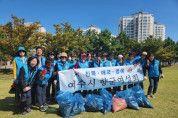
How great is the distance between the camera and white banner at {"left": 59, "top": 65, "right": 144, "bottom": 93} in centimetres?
395

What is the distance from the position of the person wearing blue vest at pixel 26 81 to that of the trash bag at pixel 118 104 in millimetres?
2456

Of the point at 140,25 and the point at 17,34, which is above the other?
the point at 140,25

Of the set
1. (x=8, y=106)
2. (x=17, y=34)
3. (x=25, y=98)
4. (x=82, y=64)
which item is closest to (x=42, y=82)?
(x=25, y=98)

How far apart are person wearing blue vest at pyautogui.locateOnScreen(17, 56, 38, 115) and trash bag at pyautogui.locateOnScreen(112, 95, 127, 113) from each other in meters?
2.46

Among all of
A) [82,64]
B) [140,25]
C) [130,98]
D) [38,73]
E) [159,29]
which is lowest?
[130,98]

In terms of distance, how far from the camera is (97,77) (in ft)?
13.9

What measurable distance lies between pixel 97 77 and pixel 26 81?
2.15m

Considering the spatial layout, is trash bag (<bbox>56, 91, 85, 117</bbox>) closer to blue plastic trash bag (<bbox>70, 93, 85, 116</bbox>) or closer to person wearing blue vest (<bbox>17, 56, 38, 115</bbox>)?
blue plastic trash bag (<bbox>70, 93, 85, 116</bbox>)

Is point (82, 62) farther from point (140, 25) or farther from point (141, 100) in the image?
point (140, 25)

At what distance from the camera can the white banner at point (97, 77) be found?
13.0ft

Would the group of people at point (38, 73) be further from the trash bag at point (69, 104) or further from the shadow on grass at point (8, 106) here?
the trash bag at point (69, 104)

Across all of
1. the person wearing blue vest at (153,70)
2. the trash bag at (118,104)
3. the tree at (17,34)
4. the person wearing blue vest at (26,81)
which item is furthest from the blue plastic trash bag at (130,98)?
the tree at (17,34)

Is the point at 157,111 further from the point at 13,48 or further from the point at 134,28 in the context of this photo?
the point at 134,28

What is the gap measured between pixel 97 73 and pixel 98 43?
99.0ft
